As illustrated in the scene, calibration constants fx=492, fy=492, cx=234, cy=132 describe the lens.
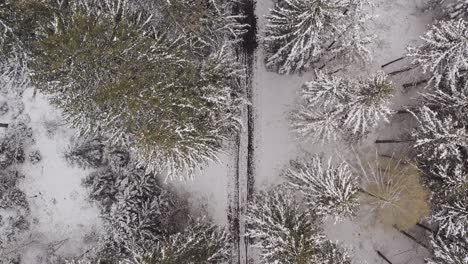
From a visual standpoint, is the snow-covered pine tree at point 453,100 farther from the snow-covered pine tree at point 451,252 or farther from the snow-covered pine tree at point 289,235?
the snow-covered pine tree at point 289,235

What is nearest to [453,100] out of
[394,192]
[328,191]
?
[394,192]

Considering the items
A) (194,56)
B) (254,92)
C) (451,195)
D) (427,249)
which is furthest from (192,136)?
(427,249)

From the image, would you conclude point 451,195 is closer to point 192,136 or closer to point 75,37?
point 192,136

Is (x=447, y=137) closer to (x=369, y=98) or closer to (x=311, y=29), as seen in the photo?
(x=369, y=98)

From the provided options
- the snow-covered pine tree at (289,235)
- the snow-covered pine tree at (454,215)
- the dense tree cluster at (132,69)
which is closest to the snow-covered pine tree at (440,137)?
the snow-covered pine tree at (454,215)

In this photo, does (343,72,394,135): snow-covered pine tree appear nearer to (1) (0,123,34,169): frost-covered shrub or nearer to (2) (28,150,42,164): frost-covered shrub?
(2) (28,150,42,164): frost-covered shrub
